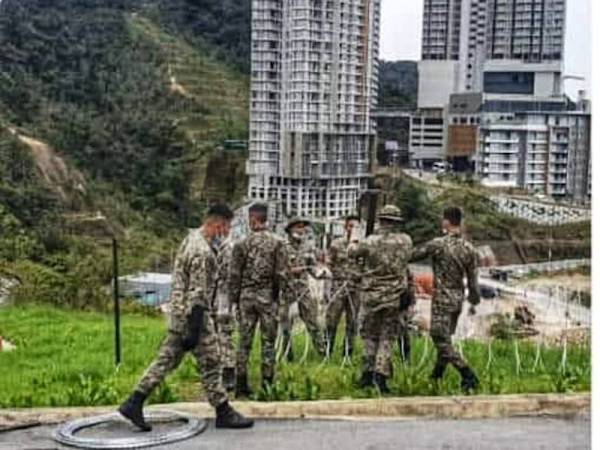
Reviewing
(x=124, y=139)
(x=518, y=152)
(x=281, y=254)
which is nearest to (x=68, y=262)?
(x=124, y=139)

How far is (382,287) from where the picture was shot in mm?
3381

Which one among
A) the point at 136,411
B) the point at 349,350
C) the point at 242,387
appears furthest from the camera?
the point at 349,350

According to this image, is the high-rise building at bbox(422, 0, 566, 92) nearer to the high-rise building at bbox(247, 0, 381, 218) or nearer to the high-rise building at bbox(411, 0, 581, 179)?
the high-rise building at bbox(411, 0, 581, 179)

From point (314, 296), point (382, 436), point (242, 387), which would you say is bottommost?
point (382, 436)

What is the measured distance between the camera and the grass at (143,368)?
3.31 metres

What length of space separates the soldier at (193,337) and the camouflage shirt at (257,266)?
0.27 feet

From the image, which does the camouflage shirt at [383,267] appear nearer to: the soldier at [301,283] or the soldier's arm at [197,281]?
the soldier at [301,283]

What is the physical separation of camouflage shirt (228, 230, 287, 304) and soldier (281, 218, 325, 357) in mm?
32

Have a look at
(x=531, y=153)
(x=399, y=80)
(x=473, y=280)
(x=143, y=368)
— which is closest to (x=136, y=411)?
(x=143, y=368)

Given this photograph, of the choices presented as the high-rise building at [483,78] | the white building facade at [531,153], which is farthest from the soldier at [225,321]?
the white building facade at [531,153]

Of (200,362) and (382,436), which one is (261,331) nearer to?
(200,362)

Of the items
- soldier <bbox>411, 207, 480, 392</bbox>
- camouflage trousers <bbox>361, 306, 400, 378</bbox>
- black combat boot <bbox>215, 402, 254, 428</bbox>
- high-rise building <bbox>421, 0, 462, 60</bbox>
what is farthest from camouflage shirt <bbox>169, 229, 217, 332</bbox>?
high-rise building <bbox>421, 0, 462, 60</bbox>

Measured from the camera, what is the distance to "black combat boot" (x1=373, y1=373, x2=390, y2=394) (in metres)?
3.35

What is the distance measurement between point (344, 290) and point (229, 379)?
0.40m
